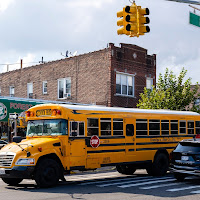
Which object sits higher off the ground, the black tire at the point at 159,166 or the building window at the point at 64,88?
the building window at the point at 64,88

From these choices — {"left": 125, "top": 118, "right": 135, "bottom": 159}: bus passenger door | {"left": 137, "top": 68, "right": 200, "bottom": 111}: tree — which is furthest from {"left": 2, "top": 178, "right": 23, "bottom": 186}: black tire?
{"left": 137, "top": 68, "right": 200, "bottom": 111}: tree

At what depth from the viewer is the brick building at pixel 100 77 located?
31.0 m

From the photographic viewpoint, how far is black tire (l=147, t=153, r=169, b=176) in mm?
16391

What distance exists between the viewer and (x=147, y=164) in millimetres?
16453

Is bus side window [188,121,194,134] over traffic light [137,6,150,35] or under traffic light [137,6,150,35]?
under

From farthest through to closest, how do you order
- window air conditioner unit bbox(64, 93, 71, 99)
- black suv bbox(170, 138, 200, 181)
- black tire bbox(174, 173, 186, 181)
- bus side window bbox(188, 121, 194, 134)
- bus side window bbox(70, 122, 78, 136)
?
window air conditioner unit bbox(64, 93, 71, 99) < bus side window bbox(188, 121, 194, 134) < black tire bbox(174, 173, 186, 181) < bus side window bbox(70, 122, 78, 136) < black suv bbox(170, 138, 200, 181)

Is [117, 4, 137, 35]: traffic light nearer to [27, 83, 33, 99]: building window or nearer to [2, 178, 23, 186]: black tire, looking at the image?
[2, 178, 23, 186]: black tire

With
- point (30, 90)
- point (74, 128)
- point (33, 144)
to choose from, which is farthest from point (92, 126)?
point (30, 90)

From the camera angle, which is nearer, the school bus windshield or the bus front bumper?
the bus front bumper

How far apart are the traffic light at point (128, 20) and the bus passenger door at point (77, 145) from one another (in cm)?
363

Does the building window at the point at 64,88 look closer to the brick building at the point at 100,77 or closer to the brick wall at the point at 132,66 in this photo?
the brick building at the point at 100,77

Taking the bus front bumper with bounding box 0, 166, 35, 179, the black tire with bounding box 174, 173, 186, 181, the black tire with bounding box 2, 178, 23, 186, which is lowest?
the black tire with bounding box 2, 178, 23, 186

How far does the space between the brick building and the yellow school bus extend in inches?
537

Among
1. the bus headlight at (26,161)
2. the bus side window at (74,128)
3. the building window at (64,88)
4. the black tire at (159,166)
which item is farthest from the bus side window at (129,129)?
the building window at (64,88)
